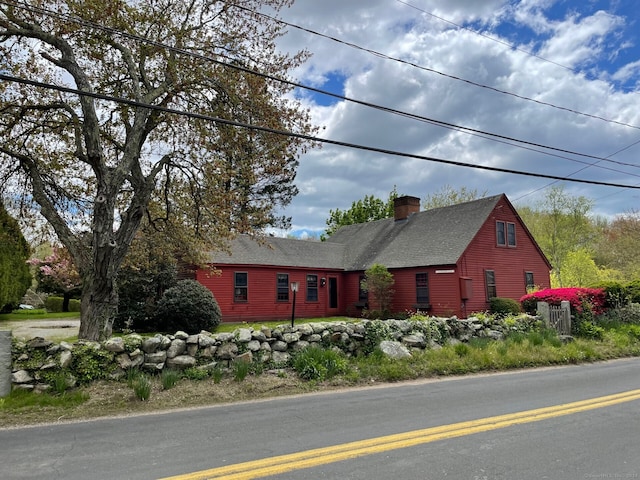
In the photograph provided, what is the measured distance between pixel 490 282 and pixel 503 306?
5.47 feet

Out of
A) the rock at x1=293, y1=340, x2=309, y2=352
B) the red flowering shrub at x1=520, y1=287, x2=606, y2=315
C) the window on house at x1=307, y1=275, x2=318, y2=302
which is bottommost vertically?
the rock at x1=293, y1=340, x2=309, y2=352

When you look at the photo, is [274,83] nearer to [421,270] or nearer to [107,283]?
[107,283]

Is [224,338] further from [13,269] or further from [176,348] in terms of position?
[13,269]

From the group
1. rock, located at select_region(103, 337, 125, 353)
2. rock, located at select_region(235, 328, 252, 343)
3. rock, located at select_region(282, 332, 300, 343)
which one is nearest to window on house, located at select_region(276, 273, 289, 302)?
rock, located at select_region(282, 332, 300, 343)

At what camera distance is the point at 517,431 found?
5457mm

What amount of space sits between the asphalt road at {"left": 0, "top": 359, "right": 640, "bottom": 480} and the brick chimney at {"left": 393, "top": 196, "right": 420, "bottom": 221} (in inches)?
903

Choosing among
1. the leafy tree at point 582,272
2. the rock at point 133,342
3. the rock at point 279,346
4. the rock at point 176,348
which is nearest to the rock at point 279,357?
the rock at point 279,346

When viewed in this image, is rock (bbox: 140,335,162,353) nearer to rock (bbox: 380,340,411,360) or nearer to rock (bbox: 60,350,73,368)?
rock (bbox: 60,350,73,368)

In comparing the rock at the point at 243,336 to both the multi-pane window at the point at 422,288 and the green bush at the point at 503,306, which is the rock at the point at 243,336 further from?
the green bush at the point at 503,306

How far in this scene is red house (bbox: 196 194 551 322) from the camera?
23125mm

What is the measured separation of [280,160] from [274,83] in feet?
7.44

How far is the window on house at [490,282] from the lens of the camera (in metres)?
24.0

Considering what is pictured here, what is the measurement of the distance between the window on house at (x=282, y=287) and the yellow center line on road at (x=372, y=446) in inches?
763

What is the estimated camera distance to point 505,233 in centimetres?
2541
